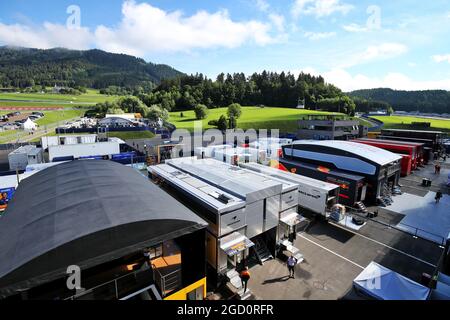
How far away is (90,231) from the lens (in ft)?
21.0

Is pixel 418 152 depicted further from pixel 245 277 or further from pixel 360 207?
pixel 245 277

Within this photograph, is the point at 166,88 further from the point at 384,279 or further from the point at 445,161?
the point at 384,279

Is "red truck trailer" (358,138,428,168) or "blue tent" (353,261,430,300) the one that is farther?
"red truck trailer" (358,138,428,168)

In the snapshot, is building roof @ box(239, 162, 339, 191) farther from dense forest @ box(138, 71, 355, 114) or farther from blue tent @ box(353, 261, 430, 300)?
dense forest @ box(138, 71, 355, 114)

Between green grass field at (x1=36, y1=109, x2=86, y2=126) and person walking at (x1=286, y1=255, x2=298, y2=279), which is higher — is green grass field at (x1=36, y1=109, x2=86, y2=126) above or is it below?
above

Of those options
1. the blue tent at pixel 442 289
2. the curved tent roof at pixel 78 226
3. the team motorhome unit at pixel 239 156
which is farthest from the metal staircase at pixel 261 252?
the team motorhome unit at pixel 239 156

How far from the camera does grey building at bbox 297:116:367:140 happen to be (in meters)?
46.2

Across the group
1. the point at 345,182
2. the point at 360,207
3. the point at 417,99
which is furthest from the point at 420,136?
the point at 417,99

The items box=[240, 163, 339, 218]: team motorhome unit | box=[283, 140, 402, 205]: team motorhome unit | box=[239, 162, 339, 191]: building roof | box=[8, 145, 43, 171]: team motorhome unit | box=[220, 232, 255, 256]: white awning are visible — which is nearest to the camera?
box=[220, 232, 255, 256]: white awning

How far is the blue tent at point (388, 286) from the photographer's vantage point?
374 inches

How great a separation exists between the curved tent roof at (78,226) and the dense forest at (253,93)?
94.7 meters

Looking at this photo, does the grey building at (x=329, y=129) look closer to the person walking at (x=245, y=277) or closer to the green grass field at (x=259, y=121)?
the green grass field at (x=259, y=121)

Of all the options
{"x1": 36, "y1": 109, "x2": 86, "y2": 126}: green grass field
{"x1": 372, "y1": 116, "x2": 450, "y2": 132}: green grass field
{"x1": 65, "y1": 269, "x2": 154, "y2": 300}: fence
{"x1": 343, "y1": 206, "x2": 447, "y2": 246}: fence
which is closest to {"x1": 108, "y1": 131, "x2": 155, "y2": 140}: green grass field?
{"x1": 36, "y1": 109, "x2": 86, "y2": 126}: green grass field

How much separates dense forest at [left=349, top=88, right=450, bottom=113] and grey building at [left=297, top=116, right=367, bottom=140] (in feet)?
352
